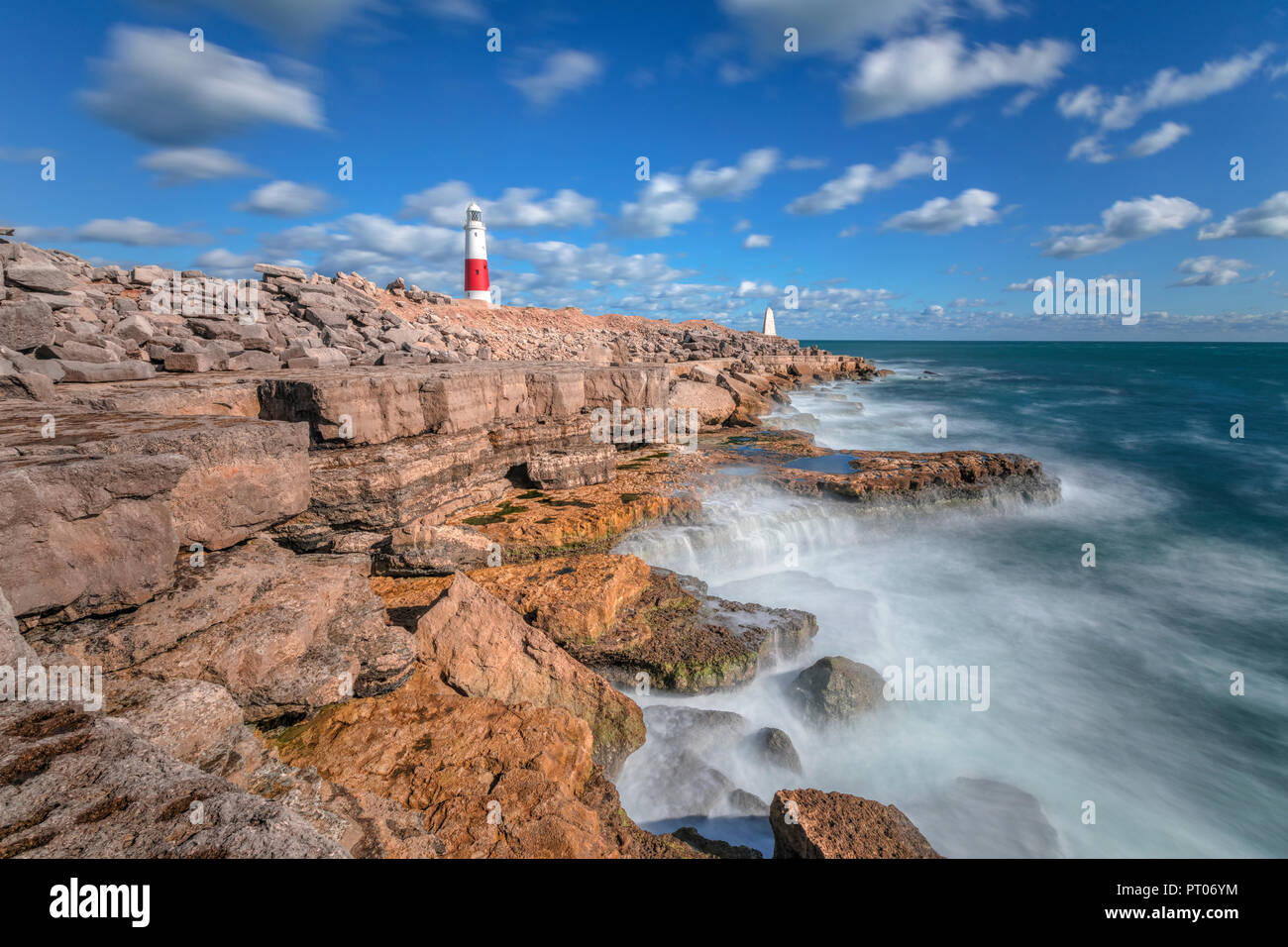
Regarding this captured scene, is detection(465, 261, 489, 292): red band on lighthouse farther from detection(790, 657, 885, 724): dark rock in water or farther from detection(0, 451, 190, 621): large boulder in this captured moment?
detection(0, 451, 190, 621): large boulder

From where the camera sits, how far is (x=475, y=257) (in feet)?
110

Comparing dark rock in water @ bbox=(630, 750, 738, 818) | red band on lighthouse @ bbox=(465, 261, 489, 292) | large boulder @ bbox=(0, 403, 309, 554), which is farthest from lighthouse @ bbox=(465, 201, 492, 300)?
dark rock in water @ bbox=(630, 750, 738, 818)

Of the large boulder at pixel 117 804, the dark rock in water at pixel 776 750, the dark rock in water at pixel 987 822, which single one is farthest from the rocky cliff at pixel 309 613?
the dark rock in water at pixel 987 822

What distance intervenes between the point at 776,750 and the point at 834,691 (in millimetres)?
1212

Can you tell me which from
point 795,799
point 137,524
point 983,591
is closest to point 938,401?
point 983,591

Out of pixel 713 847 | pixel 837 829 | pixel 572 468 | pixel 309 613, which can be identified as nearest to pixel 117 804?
pixel 309 613

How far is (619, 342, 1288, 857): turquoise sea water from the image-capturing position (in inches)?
241

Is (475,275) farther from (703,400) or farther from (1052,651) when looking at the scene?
(1052,651)

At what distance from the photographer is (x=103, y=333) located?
32.1ft

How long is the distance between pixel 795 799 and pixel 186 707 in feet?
12.9

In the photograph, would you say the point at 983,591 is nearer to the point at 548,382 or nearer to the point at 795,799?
the point at 795,799

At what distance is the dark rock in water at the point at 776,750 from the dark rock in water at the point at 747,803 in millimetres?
548

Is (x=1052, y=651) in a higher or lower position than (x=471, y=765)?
lower
